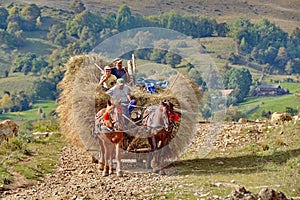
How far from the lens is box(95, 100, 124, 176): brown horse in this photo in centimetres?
1373

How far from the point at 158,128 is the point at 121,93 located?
106 centimetres

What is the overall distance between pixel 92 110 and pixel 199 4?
109 m

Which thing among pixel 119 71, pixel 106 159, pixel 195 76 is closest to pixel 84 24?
pixel 195 76

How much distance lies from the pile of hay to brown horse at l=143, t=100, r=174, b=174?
1.18 feet

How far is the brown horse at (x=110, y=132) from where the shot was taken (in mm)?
13734

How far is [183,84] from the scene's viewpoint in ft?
50.0

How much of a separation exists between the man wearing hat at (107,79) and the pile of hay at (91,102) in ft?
0.53

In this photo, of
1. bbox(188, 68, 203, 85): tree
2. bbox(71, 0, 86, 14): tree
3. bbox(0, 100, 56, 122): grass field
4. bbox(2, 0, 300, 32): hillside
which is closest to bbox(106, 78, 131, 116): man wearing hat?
bbox(188, 68, 203, 85): tree

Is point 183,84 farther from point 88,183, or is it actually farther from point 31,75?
point 31,75

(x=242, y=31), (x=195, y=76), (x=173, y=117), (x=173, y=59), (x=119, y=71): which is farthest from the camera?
(x=242, y=31)

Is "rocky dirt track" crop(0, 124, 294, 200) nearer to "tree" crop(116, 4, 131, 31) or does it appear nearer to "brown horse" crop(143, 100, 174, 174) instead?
"brown horse" crop(143, 100, 174, 174)

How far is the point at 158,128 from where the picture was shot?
14.0 meters

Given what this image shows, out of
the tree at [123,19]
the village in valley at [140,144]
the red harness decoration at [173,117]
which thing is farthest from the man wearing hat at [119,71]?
the tree at [123,19]

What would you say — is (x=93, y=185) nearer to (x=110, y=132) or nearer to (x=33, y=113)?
(x=110, y=132)
